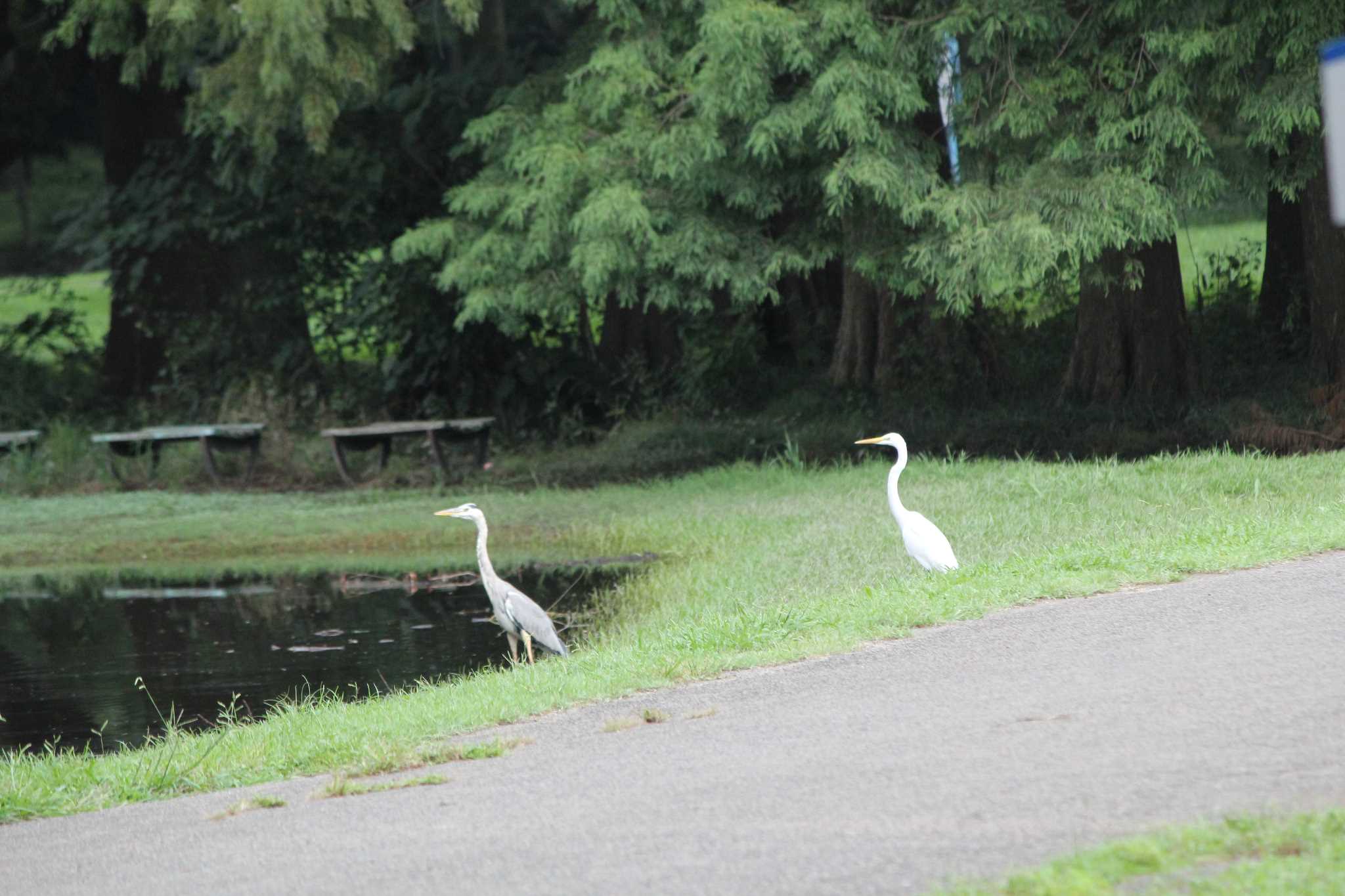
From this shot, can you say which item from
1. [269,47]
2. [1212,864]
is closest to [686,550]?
[269,47]

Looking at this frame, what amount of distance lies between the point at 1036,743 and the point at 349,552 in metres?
10.5

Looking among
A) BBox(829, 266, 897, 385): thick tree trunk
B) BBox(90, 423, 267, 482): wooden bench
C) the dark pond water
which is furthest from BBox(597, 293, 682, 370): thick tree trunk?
the dark pond water

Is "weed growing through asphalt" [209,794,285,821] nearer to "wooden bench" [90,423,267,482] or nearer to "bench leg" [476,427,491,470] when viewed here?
"bench leg" [476,427,491,470]

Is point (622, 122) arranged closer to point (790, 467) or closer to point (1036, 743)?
point (790, 467)

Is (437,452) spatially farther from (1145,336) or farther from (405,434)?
(1145,336)

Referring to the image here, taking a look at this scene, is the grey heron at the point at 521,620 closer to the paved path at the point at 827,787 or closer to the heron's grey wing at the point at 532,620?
the heron's grey wing at the point at 532,620

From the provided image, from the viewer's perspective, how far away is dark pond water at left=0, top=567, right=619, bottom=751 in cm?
988

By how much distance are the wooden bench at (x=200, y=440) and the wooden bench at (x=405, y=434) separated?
100 centimetres

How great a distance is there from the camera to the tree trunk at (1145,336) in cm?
1866

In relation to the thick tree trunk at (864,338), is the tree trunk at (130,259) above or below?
above

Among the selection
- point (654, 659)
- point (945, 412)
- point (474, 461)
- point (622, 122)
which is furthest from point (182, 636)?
point (945, 412)

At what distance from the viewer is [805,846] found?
5.10 metres

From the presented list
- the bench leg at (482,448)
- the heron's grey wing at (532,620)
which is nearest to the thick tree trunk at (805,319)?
the bench leg at (482,448)

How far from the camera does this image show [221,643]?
1179cm
